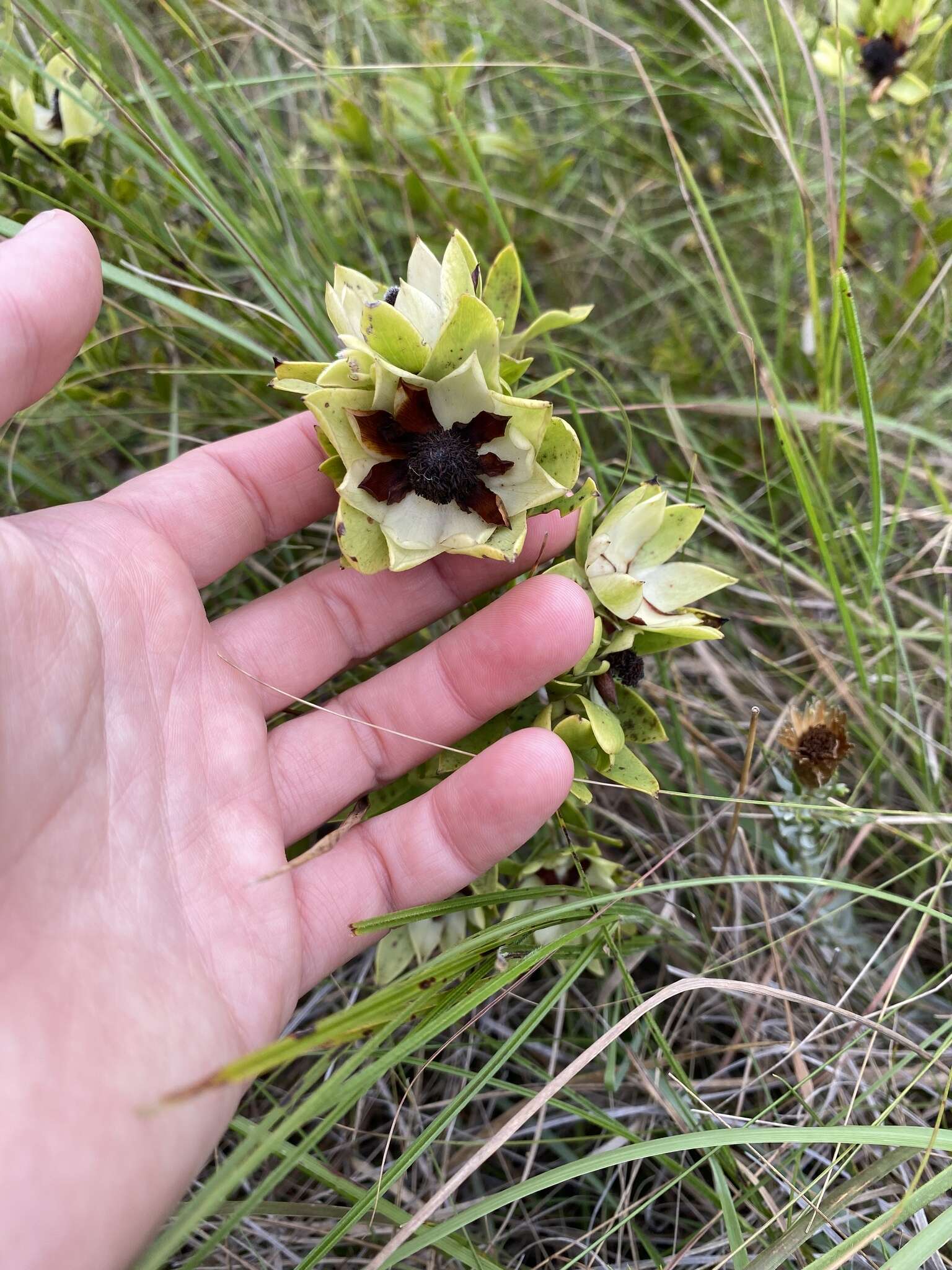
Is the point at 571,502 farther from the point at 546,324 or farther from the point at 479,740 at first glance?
the point at 479,740

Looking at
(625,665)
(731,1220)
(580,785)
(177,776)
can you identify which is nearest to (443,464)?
(625,665)

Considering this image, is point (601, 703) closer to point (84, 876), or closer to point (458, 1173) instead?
point (458, 1173)

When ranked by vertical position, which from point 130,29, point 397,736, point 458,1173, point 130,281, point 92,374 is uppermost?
point 130,29

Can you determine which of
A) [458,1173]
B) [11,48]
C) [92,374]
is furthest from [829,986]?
[11,48]

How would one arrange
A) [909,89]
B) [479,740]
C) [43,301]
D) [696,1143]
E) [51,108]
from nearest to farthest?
[696,1143] < [43,301] < [479,740] < [51,108] < [909,89]

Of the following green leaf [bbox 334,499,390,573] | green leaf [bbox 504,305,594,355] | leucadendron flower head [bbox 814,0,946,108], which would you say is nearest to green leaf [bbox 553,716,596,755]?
green leaf [bbox 334,499,390,573]
